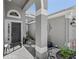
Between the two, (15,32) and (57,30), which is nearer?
(57,30)

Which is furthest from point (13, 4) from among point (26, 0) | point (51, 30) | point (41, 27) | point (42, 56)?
point (42, 56)

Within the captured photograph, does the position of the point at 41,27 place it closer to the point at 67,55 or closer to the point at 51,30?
the point at 67,55

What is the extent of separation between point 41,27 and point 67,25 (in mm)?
2653

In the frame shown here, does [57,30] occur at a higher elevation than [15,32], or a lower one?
higher

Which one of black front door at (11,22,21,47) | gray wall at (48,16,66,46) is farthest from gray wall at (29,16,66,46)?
black front door at (11,22,21,47)

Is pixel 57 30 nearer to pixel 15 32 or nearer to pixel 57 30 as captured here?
pixel 57 30

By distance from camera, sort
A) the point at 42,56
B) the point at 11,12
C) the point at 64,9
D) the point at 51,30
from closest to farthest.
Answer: the point at 42,56, the point at 64,9, the point at 11,12, the point at 51,30

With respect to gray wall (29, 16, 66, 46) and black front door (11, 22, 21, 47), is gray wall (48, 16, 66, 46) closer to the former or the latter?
gray wall (29, 16, 66, 46)

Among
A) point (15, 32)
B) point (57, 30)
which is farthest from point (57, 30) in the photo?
point (15, 32)

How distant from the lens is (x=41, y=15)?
144 inches

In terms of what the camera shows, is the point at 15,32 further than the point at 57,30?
Yes

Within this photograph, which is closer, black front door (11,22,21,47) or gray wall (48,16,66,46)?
gray wall (48,16,66,46)

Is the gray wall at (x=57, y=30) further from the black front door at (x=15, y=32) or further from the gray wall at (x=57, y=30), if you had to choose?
the black front door at (x=15, y=32)

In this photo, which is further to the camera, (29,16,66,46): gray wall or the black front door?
the black front door
